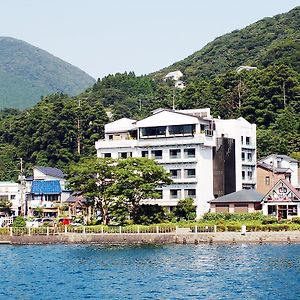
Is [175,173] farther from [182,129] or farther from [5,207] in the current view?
[5,207]

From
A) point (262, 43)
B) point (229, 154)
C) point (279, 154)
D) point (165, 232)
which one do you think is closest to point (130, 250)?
point (165, 232)

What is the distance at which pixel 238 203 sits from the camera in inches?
3031

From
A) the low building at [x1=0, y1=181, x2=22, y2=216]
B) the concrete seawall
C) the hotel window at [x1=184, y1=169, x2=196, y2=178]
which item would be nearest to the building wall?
the hotel window at [x1=184, y1=169, x2=196, y2=178]

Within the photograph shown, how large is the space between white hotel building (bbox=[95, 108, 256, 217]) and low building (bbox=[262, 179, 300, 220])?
292 inches

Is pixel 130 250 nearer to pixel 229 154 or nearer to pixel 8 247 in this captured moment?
pixel 8 247

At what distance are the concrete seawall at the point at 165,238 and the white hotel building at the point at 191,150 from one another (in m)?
13.6

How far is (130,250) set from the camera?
62.2 m

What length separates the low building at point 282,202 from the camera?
74.5 meters

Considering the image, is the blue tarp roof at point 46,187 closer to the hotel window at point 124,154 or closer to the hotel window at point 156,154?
the hotel window at point 124,154

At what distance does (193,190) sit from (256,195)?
6.40 meters

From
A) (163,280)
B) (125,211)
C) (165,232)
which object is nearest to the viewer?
(163,280)

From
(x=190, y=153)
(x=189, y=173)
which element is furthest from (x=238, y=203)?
(x=190, y=153)

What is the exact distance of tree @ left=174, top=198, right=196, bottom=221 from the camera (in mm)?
78250

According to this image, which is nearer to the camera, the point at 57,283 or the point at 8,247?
the point at 57,283
